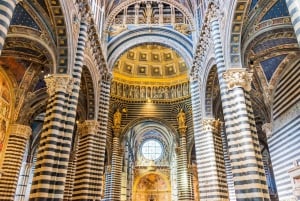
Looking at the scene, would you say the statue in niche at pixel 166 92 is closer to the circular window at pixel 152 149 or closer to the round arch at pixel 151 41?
the round arch at pixel 151 41

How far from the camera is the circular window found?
37.1 m

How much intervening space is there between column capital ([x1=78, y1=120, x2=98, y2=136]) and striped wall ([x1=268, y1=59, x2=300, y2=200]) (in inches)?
404

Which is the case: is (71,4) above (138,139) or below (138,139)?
below

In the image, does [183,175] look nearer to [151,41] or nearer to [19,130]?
[151,41]

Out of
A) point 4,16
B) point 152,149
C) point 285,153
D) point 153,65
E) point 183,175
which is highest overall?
point 153,65

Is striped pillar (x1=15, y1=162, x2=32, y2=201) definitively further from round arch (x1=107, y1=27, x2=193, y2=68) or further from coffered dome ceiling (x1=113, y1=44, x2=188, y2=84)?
round arch (x1=107, y1=27, x2=193, y2=68)

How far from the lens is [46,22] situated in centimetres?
1136

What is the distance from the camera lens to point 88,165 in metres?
13.8

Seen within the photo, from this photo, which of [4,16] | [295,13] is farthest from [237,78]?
[4,16]

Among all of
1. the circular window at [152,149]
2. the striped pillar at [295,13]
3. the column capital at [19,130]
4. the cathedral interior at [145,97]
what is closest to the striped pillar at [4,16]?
the cathedral interior at [145,97]

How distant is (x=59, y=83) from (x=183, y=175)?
57.6 feet

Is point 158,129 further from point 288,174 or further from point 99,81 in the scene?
point 288,174

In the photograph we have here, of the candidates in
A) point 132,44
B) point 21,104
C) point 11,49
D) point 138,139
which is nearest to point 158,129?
point 138,139

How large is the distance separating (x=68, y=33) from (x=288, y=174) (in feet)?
41.6
